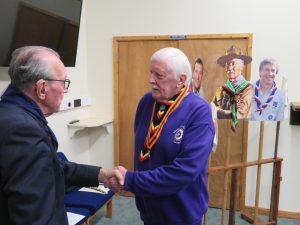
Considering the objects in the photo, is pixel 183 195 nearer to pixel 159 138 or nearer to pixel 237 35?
pixel 159 138

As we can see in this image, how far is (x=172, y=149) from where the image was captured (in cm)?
145

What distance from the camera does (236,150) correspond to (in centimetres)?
348

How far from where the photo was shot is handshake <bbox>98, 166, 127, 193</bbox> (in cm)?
153

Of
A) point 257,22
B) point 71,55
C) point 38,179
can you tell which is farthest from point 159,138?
point 257,22

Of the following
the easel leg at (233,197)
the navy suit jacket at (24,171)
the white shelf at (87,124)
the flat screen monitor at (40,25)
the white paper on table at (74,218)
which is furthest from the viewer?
the white shelf at (87,124)

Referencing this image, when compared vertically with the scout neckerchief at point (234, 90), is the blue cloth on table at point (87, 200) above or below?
below

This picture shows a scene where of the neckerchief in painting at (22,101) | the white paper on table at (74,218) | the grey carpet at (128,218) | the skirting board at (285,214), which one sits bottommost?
the grey carpet at (128,218)

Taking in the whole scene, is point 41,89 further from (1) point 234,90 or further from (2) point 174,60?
(1) point 234,90

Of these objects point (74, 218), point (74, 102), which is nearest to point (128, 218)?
point (74, 218)

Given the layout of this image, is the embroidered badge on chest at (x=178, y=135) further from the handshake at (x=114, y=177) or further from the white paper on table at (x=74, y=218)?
the white paper on table at (x=74, y=218)

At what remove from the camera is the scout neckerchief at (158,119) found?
4.91 feet

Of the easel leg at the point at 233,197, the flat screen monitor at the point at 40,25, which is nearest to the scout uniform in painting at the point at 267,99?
the easel leg at the point at 233,197

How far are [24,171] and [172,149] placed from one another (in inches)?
26.9

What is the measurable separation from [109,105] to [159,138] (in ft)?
8.19
